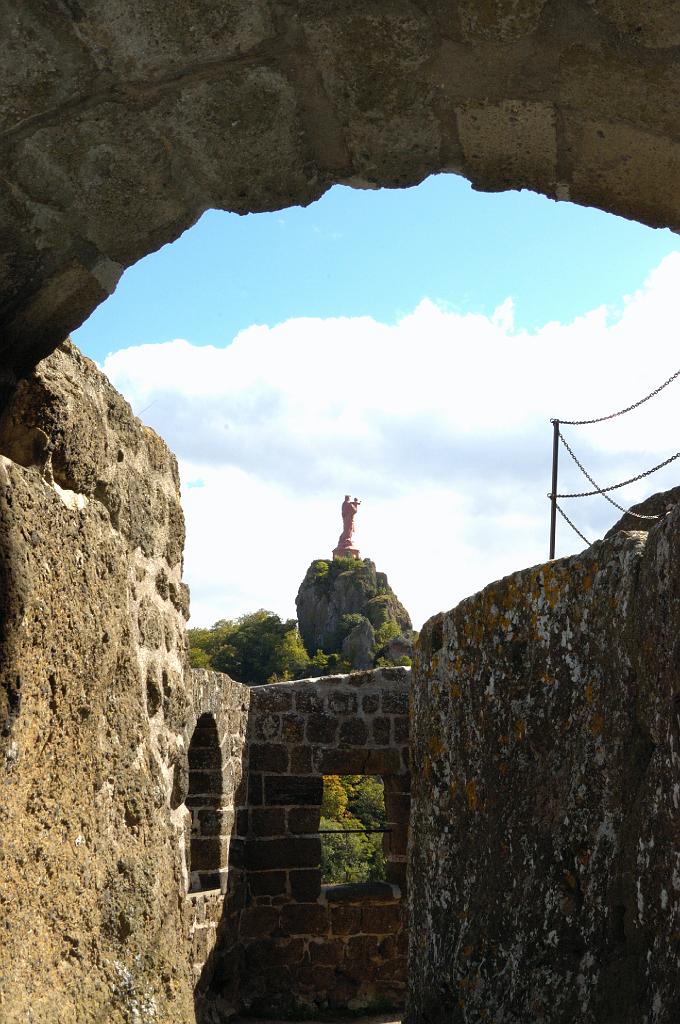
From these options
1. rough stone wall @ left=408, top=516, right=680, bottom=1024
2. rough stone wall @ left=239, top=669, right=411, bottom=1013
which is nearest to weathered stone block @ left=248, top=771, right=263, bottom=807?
rough stone wall @ left=239, top=669, right=411, bottom=1013

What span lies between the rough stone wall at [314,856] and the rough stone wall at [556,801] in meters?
4.89

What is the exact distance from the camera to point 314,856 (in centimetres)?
868

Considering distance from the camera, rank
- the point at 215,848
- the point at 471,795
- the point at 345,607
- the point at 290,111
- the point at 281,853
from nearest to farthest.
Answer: the point at 290,111 → the point at 471,795 → the point at 215,848 → the point at 281,853 → the point at 345,607

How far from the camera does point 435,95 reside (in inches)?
77.9

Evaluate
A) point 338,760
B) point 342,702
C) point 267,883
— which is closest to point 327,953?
point 267,883

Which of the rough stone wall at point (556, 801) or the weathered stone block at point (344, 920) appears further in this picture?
the weathered stone block at point (344, 920)

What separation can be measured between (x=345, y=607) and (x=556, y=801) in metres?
50.2

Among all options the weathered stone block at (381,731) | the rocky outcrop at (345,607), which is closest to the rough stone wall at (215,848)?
the weathered stone block at (381,731)

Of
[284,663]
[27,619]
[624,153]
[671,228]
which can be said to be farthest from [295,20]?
[284,663]

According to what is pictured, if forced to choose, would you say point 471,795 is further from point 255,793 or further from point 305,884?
point 305,884

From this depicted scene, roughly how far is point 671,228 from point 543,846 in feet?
5.65

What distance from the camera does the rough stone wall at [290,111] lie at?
1854 millimetres

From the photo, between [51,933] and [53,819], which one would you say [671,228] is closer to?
[53,819]

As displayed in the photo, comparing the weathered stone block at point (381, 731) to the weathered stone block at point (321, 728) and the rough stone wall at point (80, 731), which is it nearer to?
the weathered stone block at point (321, 728)
